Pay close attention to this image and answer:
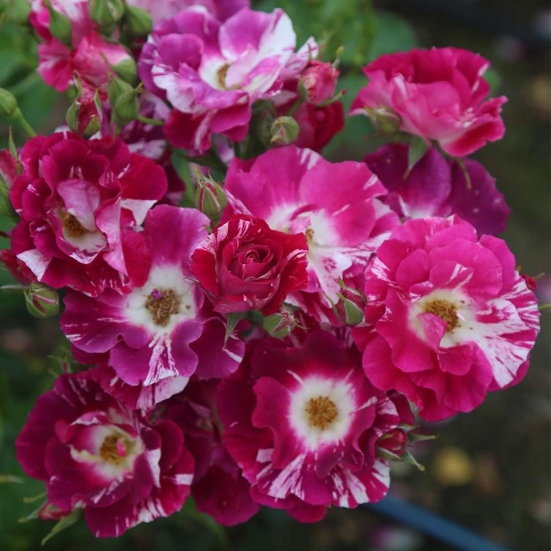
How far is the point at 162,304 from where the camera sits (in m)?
0.56

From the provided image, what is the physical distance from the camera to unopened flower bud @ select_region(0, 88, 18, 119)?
1.87 ft

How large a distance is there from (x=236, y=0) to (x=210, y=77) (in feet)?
0.29

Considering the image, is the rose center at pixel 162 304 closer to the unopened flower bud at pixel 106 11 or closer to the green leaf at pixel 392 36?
the unopened flower bud at pixel 106 11

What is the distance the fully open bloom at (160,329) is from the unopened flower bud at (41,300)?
10 mm

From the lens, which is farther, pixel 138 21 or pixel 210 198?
pixel 138 21

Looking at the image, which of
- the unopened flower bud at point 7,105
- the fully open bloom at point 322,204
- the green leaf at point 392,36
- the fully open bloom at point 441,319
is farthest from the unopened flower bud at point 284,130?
the green leaf at point 392,36

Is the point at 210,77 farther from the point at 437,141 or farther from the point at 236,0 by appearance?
the point at 437,141

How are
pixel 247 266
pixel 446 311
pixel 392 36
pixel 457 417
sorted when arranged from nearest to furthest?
pixel 247 266, pixel 446 311, pixel 392 36, pixel 457 417

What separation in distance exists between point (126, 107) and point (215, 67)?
0.11 metres

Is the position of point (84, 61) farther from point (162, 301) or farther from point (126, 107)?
point (162, 301)

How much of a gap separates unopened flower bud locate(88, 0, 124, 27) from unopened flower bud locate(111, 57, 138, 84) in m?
0.04

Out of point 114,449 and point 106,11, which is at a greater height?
point 106,11

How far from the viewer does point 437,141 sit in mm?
607

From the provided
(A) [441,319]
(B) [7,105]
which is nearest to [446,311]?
(A) [441,319]
